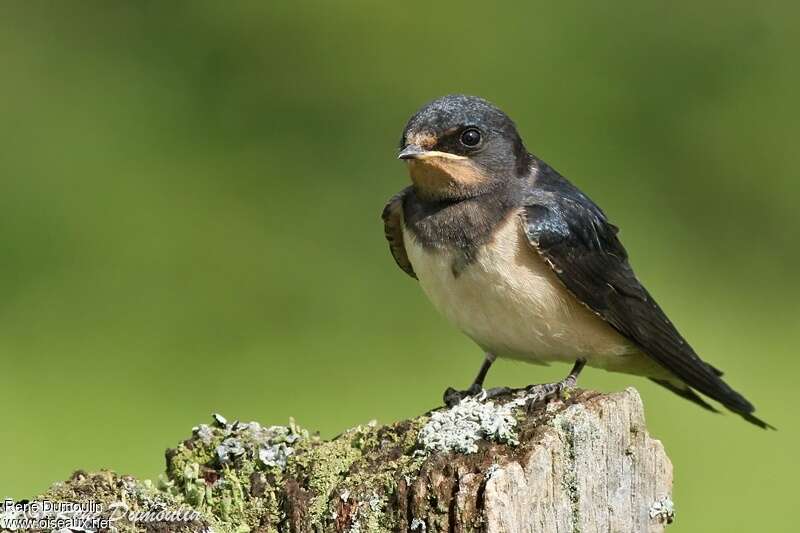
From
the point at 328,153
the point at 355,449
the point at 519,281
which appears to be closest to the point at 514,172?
the point at 519,281

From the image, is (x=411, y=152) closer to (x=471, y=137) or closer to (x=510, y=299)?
(x=471, y=137)

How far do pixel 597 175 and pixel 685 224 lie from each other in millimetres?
500

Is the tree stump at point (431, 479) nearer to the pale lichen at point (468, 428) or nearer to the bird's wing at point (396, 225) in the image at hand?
the pale lichen at point (468, 428)

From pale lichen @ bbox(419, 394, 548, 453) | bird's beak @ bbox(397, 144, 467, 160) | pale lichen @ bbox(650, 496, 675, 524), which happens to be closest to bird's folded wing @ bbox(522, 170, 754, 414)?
bird's beak @ bbox(397, 144, 467, 160)

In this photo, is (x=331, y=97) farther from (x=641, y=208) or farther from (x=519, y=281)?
(x=519, y=281)

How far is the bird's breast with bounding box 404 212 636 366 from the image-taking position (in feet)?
13.6

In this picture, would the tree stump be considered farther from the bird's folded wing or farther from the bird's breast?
the bird's folded wing

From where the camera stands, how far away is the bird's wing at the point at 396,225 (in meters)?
4.51

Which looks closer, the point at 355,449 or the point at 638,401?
the point at 638,401

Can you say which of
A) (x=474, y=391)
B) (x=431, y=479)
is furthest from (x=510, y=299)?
(x=431, y=479)

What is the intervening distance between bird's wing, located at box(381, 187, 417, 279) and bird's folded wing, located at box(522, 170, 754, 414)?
1.46ft

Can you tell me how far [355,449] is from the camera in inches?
140

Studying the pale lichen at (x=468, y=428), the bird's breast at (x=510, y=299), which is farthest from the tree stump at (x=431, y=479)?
the bird's breast at (x=510, y=299)

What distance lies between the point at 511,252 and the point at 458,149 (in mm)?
362
